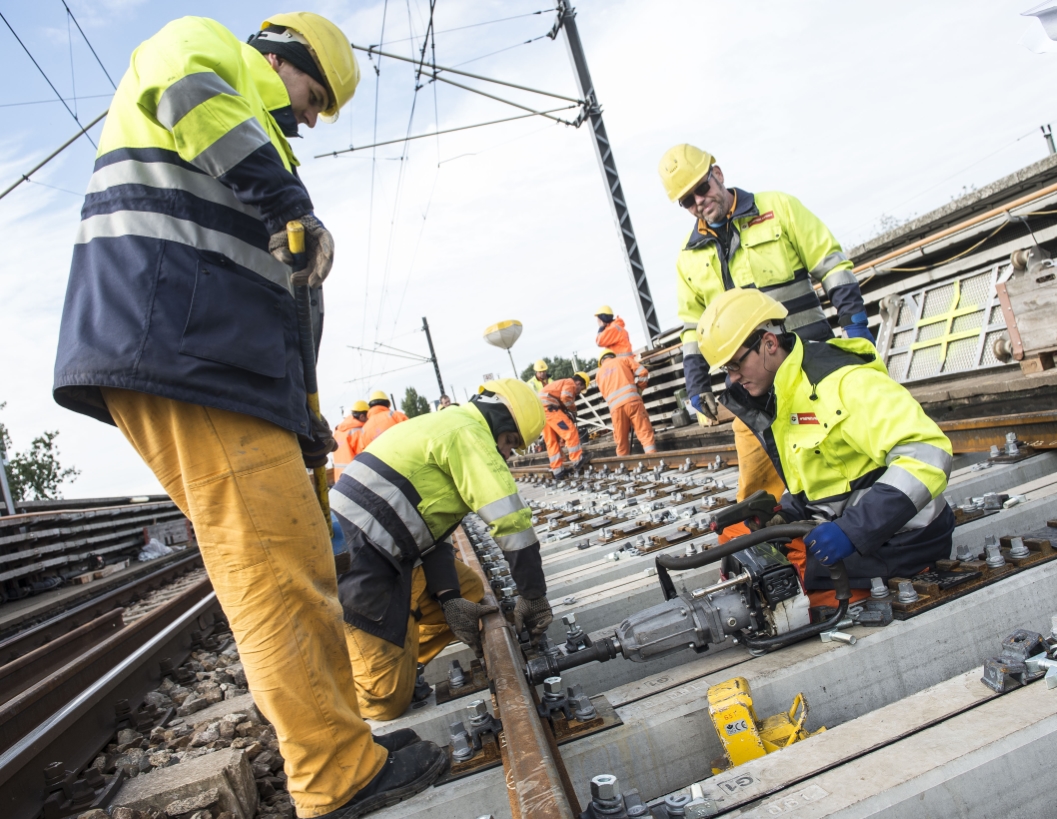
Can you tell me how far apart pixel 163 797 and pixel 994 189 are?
830cm

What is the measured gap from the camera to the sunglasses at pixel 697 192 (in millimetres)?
4004

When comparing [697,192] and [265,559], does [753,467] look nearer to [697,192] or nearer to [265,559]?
[697,192]

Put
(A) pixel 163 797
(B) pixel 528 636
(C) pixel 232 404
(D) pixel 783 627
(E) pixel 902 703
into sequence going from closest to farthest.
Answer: (E) pixel 902 703 → (C) pixel 232 404 → (D) pixel 783 627 → (A) pixel 163 797 → (B) pixel 528 636

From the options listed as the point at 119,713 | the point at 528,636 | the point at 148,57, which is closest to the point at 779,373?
the point at 528,636

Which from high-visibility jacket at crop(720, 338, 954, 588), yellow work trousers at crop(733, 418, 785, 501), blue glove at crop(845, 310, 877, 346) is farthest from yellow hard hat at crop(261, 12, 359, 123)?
blue glove at crop(845, 310, 877, 346)

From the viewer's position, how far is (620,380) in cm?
1030

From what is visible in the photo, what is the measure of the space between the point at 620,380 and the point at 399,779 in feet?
27.9

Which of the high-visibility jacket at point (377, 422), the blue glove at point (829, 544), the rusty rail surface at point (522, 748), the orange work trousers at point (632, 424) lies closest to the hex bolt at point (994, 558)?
the blue glove at point (829, 544)

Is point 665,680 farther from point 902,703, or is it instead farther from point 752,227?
point 752,227

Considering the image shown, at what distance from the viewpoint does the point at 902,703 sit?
178 centimetres

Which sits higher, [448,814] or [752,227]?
[752,227]

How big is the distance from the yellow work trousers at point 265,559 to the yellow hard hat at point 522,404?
1655 mm

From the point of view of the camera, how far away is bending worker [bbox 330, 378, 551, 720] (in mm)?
2998

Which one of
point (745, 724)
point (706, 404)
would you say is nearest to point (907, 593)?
point (745, 724)
